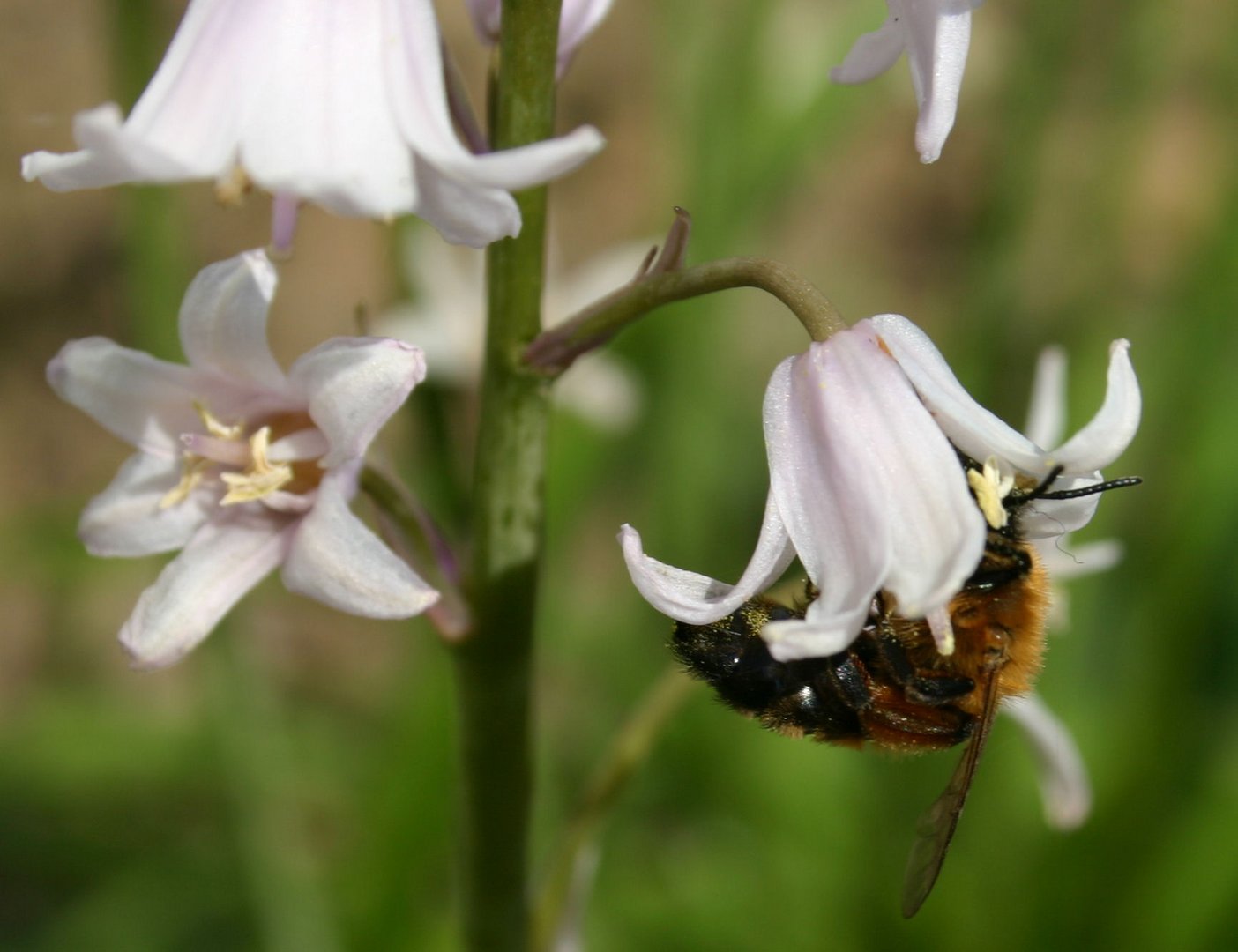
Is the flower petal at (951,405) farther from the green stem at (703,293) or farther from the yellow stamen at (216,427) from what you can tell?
the yellow stamen at (216,427)

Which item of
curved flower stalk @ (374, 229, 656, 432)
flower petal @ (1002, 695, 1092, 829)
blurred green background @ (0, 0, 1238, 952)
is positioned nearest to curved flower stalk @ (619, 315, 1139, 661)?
flower petal @ (1002, 695, 1092, 829)

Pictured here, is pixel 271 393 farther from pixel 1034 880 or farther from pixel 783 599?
pixel 1034 880

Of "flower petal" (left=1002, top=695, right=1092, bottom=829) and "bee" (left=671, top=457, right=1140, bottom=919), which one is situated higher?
"bee" (left=671, top=457, right=1140, bottom=919)

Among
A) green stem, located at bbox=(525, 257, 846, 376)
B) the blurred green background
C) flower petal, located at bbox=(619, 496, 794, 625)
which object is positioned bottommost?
the blurred green background

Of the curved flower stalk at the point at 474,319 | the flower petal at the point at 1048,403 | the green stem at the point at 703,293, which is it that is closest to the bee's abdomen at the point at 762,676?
the green stem at the point at 703,293

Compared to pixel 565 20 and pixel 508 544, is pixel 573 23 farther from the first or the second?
pixel 508 544

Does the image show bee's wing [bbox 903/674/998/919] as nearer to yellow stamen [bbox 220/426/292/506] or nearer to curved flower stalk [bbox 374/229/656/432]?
yellow stamen [bbox 220/426/292/506]

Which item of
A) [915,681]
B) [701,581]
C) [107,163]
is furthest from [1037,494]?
[107,163]
